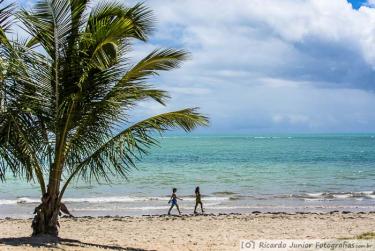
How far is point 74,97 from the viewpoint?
352 inches

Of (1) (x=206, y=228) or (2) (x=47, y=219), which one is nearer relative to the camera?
(2) (x=47, y=219)

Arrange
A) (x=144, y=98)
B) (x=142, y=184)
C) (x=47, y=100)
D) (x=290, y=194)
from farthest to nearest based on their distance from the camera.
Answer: (x=142, y=184) < (x=290, y=194) < (x=144, y=98) < (x=47, y=100)

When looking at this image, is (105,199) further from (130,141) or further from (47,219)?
(130,141)

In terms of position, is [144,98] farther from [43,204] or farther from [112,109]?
[43,204]

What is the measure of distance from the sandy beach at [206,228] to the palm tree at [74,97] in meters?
3.64

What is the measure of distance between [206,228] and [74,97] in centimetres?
927

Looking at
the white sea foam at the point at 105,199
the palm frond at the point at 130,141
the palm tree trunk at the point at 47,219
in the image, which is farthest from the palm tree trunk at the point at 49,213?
the white sea foam at the point at 105,199

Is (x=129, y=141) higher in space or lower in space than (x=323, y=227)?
higher

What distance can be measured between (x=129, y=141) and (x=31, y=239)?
2.50 meters

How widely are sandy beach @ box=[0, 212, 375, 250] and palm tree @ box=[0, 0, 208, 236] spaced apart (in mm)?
3642

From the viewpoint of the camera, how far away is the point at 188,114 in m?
9.73

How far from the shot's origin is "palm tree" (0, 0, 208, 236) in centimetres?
876

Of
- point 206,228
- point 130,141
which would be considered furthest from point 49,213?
point 206,228

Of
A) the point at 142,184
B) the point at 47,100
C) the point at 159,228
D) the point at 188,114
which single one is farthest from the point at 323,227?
the point at 142,184
